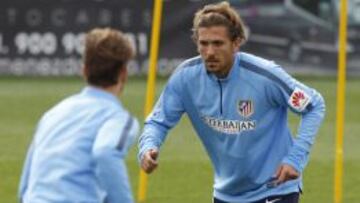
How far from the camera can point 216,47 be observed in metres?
7.52

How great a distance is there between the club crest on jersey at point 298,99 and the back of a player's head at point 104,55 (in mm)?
2215

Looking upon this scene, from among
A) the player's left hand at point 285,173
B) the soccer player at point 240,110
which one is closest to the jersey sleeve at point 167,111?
the soccer player at point 240,110

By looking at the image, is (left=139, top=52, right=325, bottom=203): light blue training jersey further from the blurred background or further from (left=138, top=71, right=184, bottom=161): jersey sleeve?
the blurred background

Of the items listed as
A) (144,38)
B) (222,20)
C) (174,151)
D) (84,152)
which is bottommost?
(144,38)

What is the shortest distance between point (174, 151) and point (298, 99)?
29.3ft

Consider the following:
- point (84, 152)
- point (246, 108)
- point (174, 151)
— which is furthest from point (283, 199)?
point (174, 151)

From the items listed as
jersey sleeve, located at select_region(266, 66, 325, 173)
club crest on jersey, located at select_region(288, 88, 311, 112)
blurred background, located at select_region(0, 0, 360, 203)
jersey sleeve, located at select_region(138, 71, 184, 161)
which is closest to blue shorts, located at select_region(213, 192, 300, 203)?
jersey sleeve, located at select_region(266, 66, 325, 173)

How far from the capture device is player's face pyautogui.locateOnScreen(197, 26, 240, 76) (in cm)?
750

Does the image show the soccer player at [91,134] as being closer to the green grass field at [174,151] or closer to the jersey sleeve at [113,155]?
the jersey sleeve at [113,155]

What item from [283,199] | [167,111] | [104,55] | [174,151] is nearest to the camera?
[104,55]

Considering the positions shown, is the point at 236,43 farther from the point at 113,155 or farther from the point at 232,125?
the point at 113,155

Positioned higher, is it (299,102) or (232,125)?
(299,102)

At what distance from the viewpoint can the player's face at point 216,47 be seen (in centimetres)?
750

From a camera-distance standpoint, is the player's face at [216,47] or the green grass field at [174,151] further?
the green grass field at [174,151]
